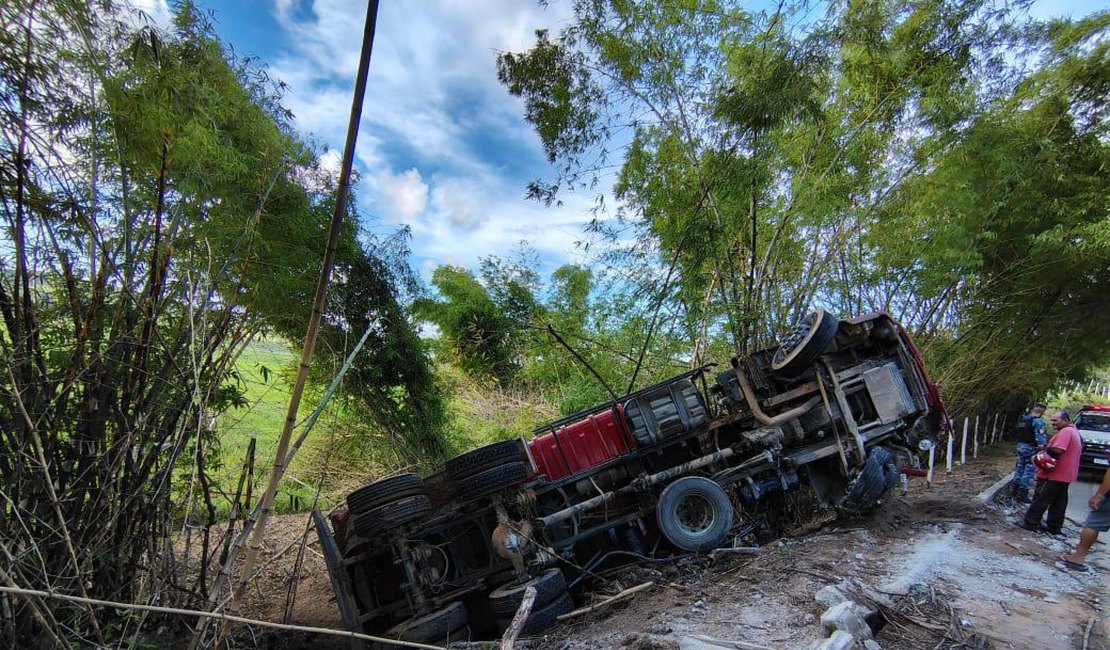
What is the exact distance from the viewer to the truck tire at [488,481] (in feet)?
14.8

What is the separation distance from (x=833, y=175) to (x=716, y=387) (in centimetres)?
344

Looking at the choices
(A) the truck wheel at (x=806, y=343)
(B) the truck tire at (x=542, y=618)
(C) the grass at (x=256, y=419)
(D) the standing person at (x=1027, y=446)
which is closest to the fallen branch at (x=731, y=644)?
(B) the truck tire at (x=542, y=618)

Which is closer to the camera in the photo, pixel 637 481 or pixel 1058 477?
pixel 637 481

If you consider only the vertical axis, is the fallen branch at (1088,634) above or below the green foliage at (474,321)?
below

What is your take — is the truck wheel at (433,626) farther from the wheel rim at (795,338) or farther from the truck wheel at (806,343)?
the wheel rim at (795,338)

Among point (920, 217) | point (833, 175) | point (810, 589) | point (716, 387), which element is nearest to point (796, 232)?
point (833, 175)

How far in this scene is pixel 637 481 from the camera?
512cm

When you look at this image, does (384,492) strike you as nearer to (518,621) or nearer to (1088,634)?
(518,621)

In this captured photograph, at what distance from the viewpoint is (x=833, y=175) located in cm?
702

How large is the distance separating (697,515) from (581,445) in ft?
4.21

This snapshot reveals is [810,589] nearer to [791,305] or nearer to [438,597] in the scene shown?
[438,597]

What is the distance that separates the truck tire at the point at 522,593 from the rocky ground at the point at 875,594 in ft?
0.78

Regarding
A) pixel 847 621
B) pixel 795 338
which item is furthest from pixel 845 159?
pixel 847 621

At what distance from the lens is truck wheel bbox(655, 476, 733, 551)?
4914 millimetres
